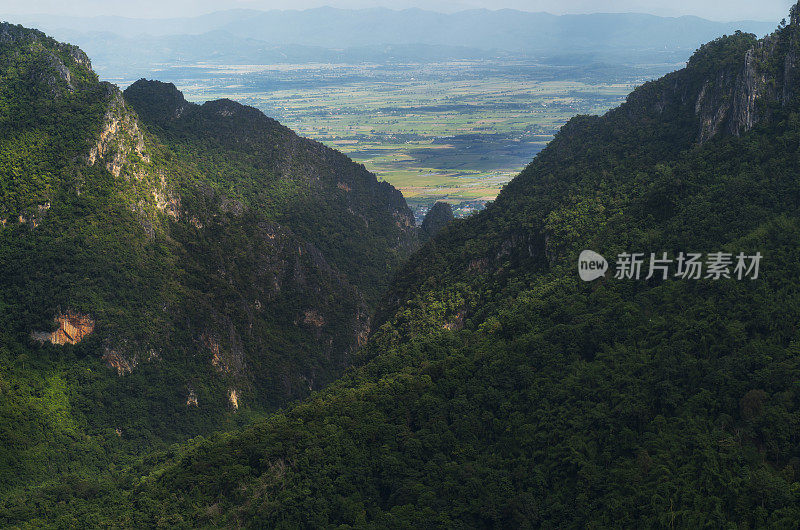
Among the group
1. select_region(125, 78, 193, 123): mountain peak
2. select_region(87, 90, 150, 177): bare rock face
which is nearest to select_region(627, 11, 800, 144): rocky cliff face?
select_region(87, 90, 150, 177): bare rock face

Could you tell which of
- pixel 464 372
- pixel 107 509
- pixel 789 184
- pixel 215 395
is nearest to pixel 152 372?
pixel 215 395

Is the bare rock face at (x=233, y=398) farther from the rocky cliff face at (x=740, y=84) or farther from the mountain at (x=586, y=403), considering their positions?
the rocky cliff face at (x=740, y=84)

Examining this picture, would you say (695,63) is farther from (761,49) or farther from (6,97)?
(6,97)

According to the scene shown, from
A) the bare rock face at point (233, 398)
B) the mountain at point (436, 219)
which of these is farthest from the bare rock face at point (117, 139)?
the mountain at point (436, 219)

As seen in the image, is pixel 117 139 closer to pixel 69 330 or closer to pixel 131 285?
pixel 131 285

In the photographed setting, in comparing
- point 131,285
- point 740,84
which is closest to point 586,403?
point 740,84

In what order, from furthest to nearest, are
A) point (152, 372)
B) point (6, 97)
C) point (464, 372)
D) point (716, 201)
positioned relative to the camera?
point (6, 97) < point (152, 372) < point (716, 201) < point (464, 372)

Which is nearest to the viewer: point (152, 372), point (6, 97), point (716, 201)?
point (716, 201)
